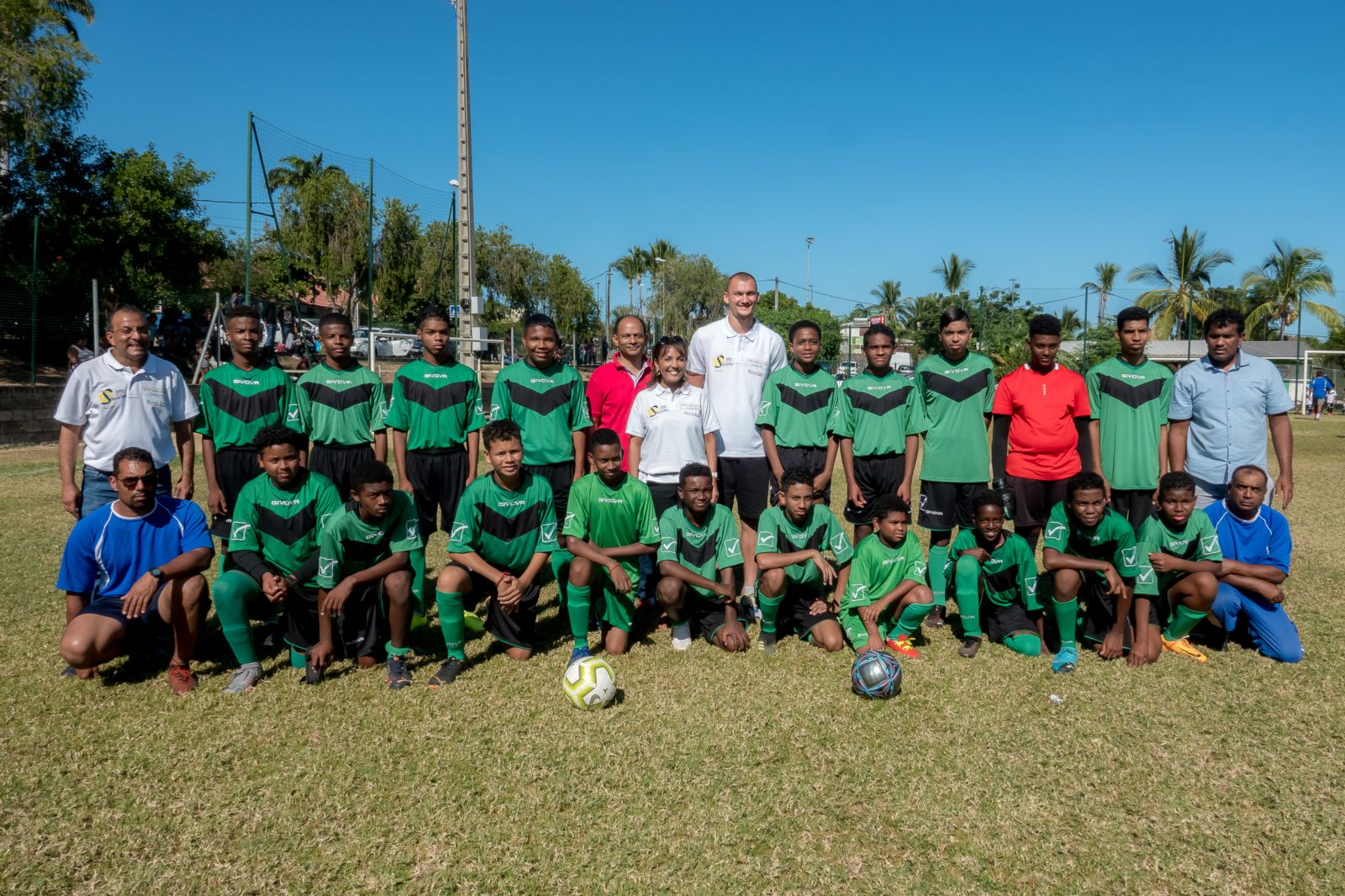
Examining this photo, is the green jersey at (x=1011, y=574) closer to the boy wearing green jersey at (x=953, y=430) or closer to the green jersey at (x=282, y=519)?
the boy wearing green jersey at (x=953, y=430)

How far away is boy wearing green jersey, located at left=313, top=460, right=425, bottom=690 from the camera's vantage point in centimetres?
433

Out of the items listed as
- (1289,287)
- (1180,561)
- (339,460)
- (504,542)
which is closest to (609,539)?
(504,542)

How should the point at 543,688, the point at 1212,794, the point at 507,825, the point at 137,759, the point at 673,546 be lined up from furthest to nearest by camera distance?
the point at 673,546
the point at 543,688
the point at 137,759
the point at 1212,794
the point at 507,825

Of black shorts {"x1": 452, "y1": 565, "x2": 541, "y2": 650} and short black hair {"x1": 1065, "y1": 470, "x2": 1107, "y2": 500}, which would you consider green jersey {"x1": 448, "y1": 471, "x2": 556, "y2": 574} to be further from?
short black hair {"x1": 1065, "y1": 470, "x2": 1107, "y2": 500}

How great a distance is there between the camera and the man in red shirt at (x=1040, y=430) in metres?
5.12

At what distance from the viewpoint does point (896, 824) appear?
9.96 ft

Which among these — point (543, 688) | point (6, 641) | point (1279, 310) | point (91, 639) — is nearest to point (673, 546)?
point (543, 688)

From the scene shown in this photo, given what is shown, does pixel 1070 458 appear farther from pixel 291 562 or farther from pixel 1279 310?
pixel 1279 310

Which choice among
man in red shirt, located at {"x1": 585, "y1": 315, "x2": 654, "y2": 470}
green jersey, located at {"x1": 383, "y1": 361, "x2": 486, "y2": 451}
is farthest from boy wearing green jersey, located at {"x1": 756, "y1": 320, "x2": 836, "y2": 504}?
green jersey, located at {"x1": 383, "y1": 361, "x2": 486, "y2": 451}

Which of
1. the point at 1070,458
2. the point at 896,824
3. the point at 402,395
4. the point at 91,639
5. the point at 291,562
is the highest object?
the point at 402,395

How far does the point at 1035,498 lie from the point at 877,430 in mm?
1061

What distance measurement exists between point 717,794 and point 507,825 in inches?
31.9

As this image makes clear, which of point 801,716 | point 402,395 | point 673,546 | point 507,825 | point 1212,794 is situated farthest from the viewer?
point 402,395

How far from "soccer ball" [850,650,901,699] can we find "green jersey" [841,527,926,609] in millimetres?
666
